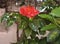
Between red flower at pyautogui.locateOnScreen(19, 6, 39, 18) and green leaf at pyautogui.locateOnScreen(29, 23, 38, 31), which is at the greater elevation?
red flower at pyautogui.locateOnScreen(19, 6, 39, 18)

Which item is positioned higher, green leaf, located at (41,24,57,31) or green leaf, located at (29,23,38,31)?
green leaf, located at (41,24,57,31)

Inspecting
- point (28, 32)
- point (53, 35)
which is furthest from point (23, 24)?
point (53, 35)

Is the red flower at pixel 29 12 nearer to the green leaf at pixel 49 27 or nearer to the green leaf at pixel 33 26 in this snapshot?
the green leaf at pixel 33 26

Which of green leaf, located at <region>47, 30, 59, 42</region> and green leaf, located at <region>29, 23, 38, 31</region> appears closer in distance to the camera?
green leaf, located at <region>47, 30, 59, 42</region>

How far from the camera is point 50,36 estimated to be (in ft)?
2.68

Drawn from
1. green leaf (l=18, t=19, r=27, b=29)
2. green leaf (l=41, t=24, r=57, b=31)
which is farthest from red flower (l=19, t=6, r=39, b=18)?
green leaf (l=41, t=24, r=57, b=31)

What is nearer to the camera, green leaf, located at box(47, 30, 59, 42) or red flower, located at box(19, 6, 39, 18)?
green leaf, located at box(47, 30, 59, 42)

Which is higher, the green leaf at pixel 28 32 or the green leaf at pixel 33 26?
the green leaf at pixel 33 26

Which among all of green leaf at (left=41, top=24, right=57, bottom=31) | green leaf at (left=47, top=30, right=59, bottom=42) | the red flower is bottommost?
the red flower

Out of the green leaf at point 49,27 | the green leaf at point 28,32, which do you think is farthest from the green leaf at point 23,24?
the green leaf at point 49,27

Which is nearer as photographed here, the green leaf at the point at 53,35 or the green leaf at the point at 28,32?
the green leaf at the point at 53,35

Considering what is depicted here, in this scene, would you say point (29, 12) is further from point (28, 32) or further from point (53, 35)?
point (53, 35)

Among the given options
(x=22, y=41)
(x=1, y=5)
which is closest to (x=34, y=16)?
(x=22, y=41)

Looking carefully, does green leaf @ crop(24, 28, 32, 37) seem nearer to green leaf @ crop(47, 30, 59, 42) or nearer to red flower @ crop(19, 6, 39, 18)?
red flower @ crop(19, 6, 39, 18)
